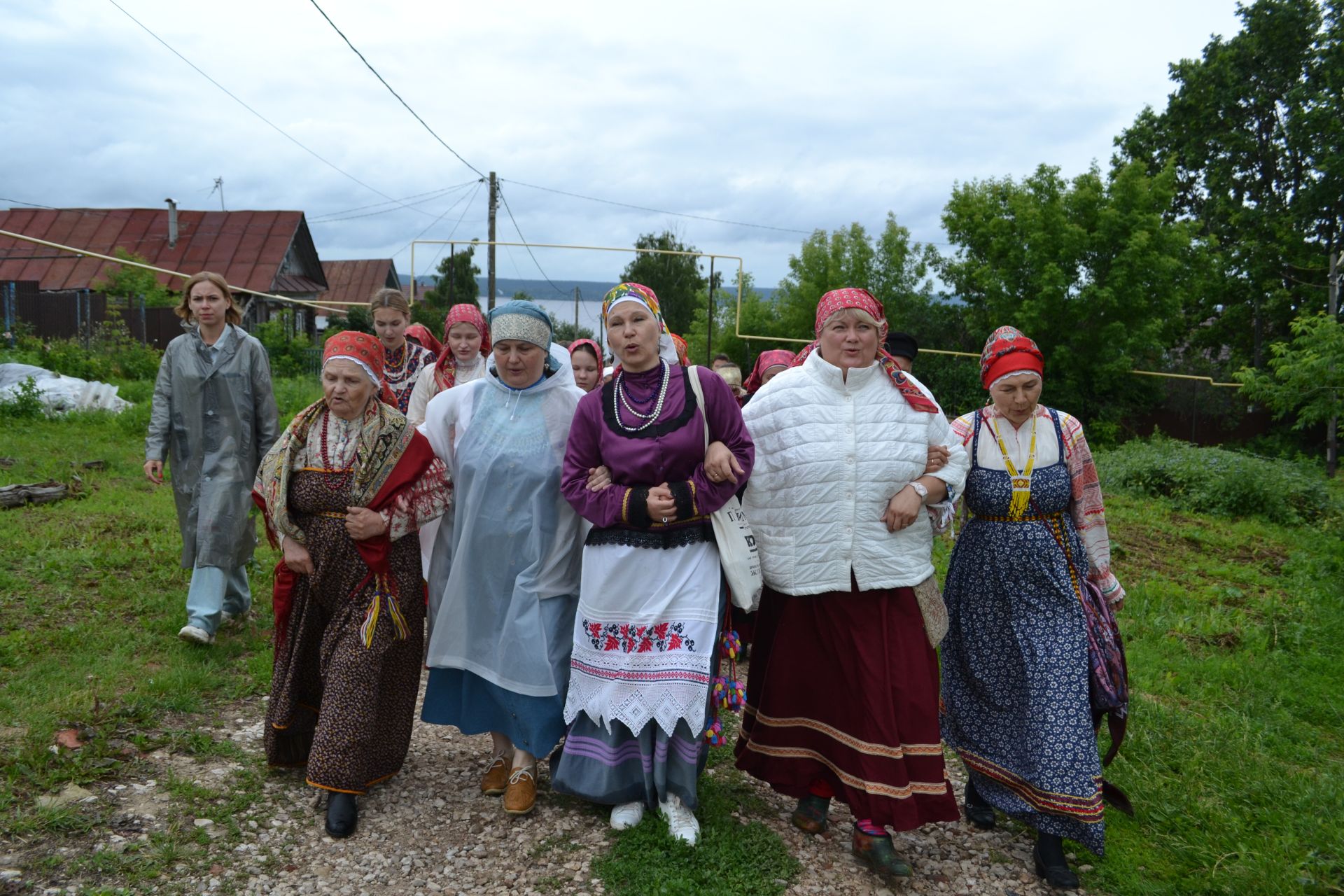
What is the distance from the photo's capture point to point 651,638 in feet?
11.0

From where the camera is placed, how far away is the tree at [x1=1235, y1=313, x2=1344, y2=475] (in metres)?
9.20

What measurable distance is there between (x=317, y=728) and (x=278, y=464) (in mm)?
961

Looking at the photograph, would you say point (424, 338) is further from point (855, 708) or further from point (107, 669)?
point (855, 708)

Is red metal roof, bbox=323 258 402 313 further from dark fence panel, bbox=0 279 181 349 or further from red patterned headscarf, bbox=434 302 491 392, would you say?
red patterned headscarf, bbox=434 302 491 392

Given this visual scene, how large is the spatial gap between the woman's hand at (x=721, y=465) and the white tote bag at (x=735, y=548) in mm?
69

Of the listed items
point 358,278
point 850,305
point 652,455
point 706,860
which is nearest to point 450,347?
point 652,455

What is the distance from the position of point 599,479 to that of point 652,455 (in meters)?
0.21

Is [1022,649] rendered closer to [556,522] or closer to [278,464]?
[556,522]

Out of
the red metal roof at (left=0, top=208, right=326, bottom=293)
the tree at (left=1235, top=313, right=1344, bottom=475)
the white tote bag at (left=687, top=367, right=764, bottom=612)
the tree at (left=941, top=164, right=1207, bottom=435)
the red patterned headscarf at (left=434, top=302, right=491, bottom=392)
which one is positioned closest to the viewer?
the white tote bag at (left=687, top=367, right=764, bottom=612)

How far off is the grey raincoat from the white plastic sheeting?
7597 mm

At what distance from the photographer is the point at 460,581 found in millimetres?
3658

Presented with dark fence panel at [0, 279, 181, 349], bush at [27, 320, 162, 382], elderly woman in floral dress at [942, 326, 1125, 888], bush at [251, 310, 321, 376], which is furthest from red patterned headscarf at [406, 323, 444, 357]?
bush at [251, 310, 321, 376]

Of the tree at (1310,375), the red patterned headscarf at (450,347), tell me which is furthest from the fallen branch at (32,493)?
the tree at (1310,375)

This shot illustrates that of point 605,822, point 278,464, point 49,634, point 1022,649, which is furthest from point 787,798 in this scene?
point 49,634
